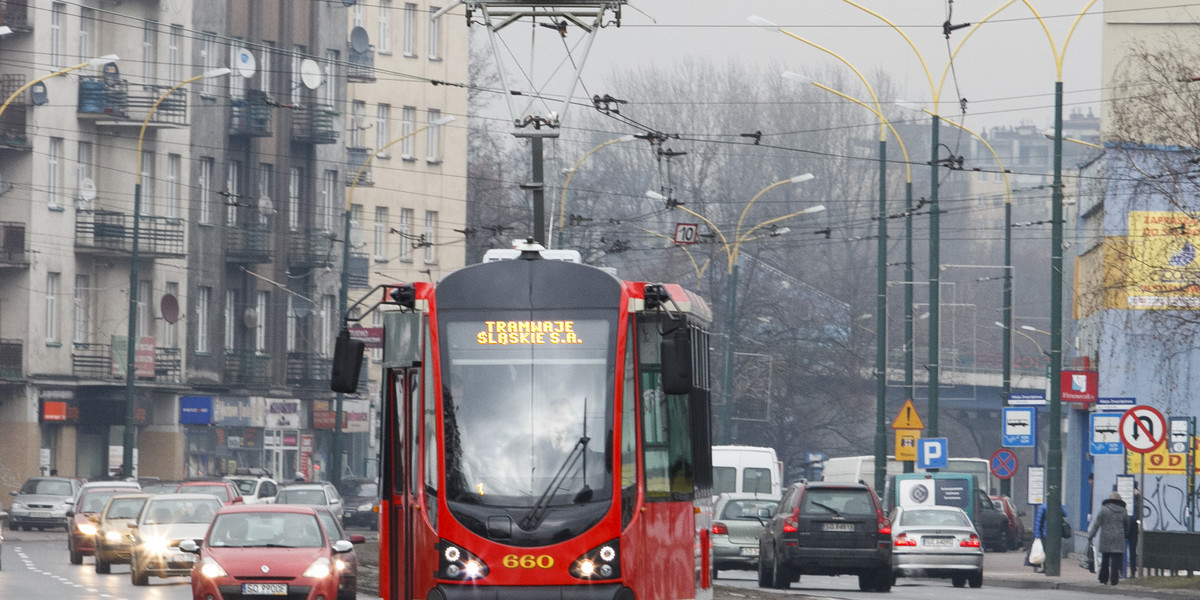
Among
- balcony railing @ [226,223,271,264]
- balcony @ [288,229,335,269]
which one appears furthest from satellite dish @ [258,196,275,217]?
balcony @ [288,229,335,269]

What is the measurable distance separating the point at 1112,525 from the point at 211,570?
1685 cm

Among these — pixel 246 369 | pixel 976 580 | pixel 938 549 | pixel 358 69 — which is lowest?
pixel 976 580

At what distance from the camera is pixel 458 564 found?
54.1 feet

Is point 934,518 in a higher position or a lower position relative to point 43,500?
higher

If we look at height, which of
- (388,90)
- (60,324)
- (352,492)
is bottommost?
(352,492)

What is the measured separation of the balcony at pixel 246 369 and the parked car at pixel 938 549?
124ft

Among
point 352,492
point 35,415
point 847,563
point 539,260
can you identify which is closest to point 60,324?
point 35,415

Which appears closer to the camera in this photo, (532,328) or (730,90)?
(532,328)

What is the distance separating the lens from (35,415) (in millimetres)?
62781

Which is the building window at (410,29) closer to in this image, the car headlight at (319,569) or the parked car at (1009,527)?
the parked car at (1009,527)

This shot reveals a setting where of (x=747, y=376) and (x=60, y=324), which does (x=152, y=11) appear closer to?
(x=60, y=324)

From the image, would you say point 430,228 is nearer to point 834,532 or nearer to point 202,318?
point 202,318

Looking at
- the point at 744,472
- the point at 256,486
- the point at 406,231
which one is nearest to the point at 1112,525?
the point at 744,472

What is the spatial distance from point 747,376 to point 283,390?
17001 millimetres
